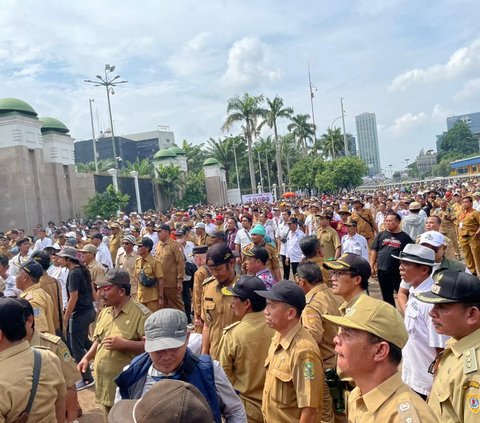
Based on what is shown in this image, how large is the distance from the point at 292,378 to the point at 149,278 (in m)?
4.29

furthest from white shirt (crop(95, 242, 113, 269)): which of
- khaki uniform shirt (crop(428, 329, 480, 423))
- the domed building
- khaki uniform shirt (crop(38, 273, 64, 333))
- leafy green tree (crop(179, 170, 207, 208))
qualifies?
leafy green tree (crop(179, 170, 207, 208))

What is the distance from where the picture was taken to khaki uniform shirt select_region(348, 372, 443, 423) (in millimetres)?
1801

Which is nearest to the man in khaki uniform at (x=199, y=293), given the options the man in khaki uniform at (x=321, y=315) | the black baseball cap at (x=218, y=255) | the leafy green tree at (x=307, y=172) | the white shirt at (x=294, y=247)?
the black baseball cap at (x=218, y=255)

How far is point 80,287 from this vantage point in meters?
5.86

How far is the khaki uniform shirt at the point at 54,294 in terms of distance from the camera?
17.9ft

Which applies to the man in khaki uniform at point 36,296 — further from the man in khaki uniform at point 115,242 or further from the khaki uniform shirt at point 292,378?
the man in khaki uniform at point 115,242

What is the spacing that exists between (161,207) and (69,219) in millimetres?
10527

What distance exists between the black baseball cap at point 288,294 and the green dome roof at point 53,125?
80.8ft

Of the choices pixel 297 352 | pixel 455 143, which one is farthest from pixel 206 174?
pixel 455 143

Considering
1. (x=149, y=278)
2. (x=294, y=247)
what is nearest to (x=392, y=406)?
(x=149, y=278)

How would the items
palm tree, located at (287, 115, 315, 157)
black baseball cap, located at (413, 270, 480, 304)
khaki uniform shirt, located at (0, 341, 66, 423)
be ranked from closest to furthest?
black baseball cap, located at (413, 270, 480, 304) → khaki uniform shirt, located at (0, 341, 66, 423) → palm tree, located at (287, 115, 315, 157)

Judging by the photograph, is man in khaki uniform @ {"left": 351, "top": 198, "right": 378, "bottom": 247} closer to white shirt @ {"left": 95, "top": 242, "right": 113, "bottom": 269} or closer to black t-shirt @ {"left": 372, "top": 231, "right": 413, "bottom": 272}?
black t-shirt @ {"left": 372, "top": 231, "right": 413, "bottom": 272}

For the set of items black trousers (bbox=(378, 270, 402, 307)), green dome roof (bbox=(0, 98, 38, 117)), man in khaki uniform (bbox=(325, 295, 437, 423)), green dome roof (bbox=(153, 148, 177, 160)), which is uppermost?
green dome roof (bbox=(0, 98, 38, 117))

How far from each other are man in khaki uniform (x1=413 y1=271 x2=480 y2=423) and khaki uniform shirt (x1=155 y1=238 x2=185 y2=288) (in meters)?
5.41
